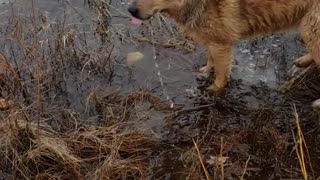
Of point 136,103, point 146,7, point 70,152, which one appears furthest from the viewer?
point 136,103

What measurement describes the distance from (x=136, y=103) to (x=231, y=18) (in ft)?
4.19

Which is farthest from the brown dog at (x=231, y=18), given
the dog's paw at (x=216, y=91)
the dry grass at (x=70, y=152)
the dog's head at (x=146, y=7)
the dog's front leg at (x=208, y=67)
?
the dry grass at (x=70, y=152)

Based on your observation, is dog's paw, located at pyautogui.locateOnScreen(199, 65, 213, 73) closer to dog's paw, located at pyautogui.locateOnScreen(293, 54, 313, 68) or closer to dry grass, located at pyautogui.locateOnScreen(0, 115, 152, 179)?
dog's paw, located at pyautogui.locateOnScreen(293, 54, 313, 68)

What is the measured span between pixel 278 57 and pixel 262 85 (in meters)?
0.53

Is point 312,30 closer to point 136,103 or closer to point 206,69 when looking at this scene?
point 206,69

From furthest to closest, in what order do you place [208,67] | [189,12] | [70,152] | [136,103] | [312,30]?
[208,67] → [136,103] → [189,12] → [312,30] → [70,152]

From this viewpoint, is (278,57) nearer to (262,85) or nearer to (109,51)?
(262,85)

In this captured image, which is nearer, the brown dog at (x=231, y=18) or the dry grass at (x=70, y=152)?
the dry grass at (x=70, y=152)

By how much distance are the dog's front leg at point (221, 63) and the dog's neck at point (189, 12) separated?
0.37 m

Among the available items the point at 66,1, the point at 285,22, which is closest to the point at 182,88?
the point at 285,22

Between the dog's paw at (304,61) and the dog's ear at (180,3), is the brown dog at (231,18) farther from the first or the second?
the dog's paw at (304,61)

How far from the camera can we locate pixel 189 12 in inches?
196

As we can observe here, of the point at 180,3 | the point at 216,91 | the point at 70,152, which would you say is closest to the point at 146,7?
the point at 180,3

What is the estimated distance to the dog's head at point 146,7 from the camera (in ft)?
15.4
